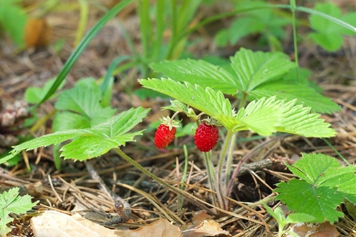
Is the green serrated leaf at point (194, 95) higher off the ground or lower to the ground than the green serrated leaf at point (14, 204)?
higher

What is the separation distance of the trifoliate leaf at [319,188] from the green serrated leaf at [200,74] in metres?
0.38

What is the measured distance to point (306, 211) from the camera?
1.21 m

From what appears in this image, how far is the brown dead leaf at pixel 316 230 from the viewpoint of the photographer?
126 cm

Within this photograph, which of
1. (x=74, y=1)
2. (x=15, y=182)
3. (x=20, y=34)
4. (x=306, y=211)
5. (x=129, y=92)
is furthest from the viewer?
(x=74, y=1)

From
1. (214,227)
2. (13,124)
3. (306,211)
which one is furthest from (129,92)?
(306,211)

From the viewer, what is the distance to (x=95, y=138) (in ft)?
4.06

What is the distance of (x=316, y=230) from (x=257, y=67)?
710mm

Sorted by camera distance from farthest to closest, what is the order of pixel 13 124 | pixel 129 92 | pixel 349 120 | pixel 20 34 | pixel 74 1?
pixel 74 1, pixel 20 34, pixel 129 92, pixel 349 120, pixel 13 124

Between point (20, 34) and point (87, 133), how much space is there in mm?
2000

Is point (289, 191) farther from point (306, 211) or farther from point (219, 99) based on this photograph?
point (219, 99)

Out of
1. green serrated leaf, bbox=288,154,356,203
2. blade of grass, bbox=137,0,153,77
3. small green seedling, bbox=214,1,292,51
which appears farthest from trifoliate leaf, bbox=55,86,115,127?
small green seedling, bbox=214,1,292,51

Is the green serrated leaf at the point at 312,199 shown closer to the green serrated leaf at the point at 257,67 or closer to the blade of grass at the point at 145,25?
the green serrated leaf at the point at 257,67

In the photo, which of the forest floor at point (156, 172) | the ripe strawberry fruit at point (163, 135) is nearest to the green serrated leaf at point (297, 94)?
the forest floor at point (156, 172)

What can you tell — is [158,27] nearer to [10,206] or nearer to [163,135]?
[163,135]
